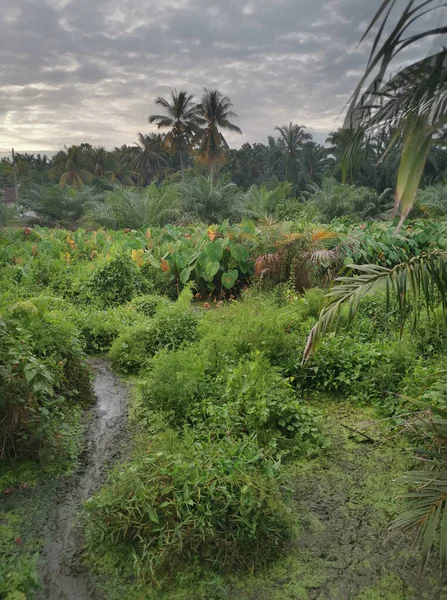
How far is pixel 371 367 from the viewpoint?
412 centimetres

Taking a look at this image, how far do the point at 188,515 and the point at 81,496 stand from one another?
2.85 ft

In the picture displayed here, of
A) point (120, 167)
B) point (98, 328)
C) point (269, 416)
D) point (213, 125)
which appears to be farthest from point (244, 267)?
point (120, 167)

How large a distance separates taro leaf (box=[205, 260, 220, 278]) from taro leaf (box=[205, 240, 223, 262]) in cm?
17

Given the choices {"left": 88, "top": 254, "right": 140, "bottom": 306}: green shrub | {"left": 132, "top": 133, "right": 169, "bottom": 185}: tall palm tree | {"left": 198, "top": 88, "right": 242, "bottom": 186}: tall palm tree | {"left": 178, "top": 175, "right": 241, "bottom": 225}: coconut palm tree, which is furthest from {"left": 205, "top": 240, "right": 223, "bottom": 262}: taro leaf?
{"left": 132, "top": 133, "right": 169, "bottom": 185}: tall palm tree

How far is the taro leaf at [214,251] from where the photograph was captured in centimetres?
786

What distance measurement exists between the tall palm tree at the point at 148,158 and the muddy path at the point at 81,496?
36911 millimetres

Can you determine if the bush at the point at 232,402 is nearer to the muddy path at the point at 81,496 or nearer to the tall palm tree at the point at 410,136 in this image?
the muddy path at the point at 81,496

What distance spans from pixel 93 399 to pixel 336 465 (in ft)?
7.14

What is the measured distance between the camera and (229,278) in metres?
7.69

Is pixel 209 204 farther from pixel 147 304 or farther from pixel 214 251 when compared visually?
pixel 147 304

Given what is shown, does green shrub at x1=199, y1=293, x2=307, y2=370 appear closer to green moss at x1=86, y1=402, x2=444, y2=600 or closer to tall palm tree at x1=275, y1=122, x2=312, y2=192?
green moss at x1=86, y1=402, x2=444, y2=600

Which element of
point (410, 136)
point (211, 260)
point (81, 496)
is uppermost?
point (410, 136)

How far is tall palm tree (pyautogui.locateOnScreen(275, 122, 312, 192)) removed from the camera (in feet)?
114

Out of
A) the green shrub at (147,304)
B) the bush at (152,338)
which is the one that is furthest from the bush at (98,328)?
the green shrub at (147,304)
